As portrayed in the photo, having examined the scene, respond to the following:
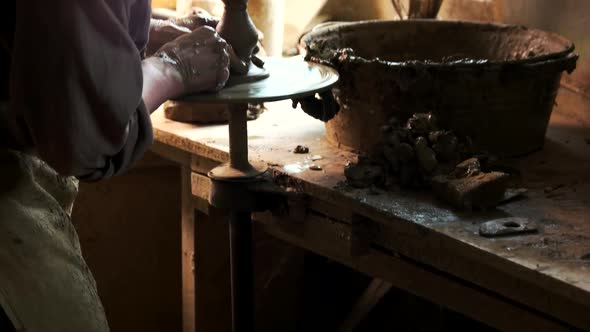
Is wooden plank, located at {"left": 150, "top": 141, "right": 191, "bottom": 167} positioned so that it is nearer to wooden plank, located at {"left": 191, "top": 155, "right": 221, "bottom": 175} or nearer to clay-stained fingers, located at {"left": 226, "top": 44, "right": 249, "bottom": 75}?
wooden plank, located at {"left": 191, "top": 155, "right": 221, "bottom": 175}

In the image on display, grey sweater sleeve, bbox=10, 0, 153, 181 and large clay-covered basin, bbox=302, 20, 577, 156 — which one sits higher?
grey sweater sleeve, bbox=10, 0, 153, 181

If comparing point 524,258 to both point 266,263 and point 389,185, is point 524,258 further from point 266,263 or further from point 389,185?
point 266,263

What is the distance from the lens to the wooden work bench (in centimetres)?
120

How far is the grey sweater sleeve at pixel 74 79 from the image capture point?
938 mm

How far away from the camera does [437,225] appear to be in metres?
1.28

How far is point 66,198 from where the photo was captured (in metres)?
1.25

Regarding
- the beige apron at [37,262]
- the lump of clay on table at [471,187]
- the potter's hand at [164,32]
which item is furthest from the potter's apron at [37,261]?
the lump of clay on table at [471,187]

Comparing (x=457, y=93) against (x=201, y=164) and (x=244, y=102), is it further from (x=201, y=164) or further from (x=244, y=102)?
(x=201, y=164)

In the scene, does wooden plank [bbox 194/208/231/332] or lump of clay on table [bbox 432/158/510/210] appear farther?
wooden plank [bbox 194/208/231/332]

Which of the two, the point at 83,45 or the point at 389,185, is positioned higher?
the point at 83,45

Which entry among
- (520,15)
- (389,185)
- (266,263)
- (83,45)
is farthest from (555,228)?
(266,263)

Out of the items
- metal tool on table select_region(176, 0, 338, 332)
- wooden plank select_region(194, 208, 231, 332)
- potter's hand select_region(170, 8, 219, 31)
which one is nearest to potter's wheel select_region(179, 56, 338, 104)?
metal tool on table select_region(176, 0, 338, 332)

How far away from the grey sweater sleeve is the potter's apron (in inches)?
3.6

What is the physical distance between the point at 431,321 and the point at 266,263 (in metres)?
0.51
